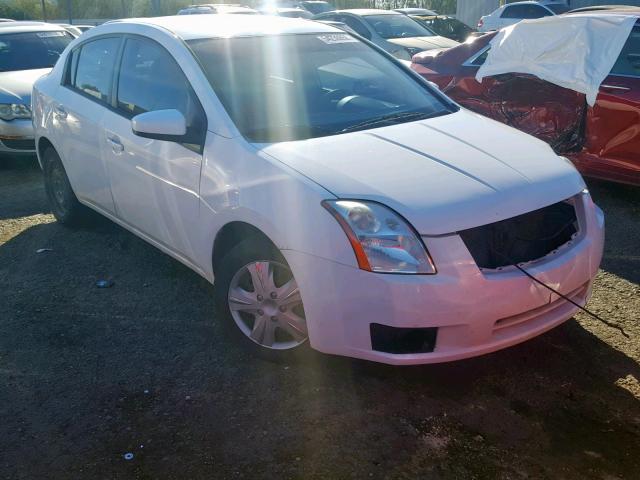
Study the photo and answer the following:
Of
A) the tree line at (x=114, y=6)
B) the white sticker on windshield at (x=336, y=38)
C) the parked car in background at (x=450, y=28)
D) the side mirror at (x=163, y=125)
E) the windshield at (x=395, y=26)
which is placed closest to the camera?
the side mirror at (x=163, y=125)

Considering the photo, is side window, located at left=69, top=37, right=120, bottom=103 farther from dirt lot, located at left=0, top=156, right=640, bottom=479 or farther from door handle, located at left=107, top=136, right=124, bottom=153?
dirt lot, located at left=0, top=156, right=640, bottom=479

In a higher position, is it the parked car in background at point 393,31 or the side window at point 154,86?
the side window at point 154,86

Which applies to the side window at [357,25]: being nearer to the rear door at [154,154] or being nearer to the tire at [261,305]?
the rear door at [154,154]

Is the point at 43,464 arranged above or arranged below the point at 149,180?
below

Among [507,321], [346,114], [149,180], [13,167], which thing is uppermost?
[346,114]

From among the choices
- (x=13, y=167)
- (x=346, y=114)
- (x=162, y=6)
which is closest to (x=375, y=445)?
(x=346, y=114)

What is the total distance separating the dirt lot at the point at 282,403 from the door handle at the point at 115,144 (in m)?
0.94

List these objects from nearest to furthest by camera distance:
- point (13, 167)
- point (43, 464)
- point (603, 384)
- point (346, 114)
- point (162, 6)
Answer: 1. point (43, 464)
2. point (603, 384)
3. point (346, 114)
4. point (13, 167)
5. point (162, 6)

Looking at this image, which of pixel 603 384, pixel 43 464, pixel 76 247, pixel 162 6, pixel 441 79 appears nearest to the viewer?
pixel 43 464

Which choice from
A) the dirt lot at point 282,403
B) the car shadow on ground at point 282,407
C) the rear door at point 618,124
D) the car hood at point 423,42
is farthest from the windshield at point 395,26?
the car shadow on ground at point 282,407

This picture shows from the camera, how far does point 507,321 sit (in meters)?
3.17

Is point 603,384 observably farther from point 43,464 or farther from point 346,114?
point 43,464

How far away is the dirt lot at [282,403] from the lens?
2889mm

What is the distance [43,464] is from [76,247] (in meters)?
2.78
